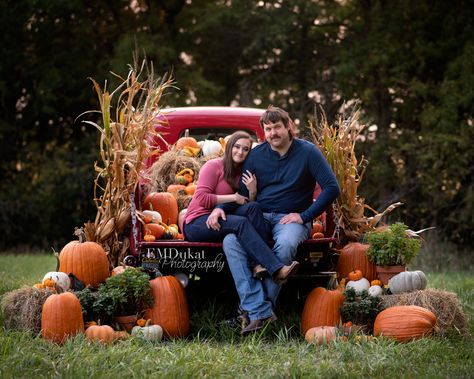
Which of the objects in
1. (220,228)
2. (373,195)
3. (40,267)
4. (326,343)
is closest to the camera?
(326,343)

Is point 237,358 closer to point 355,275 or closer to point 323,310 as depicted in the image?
point 323,310

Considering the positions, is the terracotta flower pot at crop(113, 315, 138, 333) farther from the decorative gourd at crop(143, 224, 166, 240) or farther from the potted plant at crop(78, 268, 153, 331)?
the decorative gourd at crop(143, 224, 166, 240)

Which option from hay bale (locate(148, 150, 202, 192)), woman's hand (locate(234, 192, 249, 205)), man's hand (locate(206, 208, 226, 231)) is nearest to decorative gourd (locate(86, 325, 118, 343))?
man's hand (locate(206, 208, 226, 231))

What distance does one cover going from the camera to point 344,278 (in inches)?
286

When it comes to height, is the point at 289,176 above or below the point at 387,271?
above

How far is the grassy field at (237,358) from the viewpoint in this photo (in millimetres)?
5125

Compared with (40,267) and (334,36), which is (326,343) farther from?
(334,36)

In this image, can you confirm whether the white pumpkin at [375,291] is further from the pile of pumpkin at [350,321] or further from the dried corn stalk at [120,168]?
the dried corn stalk at [120,168]

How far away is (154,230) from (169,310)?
0.78 metres

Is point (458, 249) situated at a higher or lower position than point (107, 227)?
lower

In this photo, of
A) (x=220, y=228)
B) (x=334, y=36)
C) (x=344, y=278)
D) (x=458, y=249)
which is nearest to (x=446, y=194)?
(x=458, y=249)

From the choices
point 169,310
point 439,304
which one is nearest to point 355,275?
point 439,304

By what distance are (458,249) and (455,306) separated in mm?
9940

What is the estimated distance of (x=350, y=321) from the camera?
6.54m
